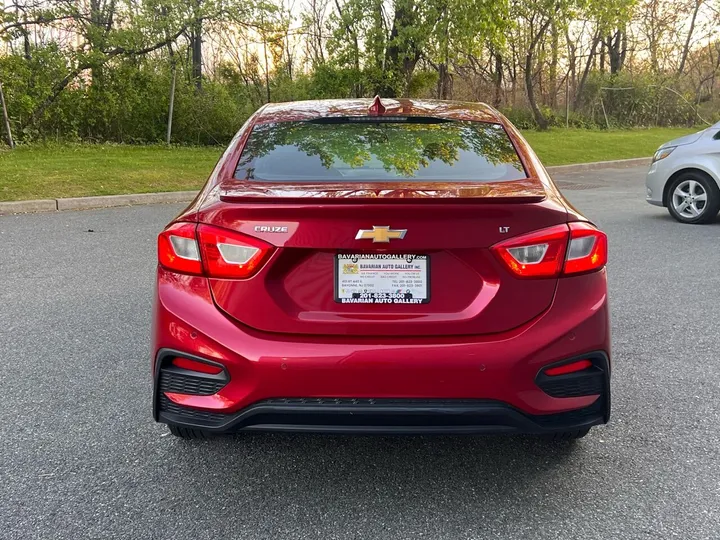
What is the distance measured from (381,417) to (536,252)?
2.62ft

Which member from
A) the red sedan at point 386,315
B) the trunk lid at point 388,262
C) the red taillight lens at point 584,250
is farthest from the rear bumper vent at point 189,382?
the red taillight lens at point 584,250

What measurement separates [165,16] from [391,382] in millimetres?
16127

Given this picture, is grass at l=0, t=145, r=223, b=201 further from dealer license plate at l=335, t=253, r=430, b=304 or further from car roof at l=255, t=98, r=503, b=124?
dealer license plate at l=335, t=253, r=430, b=304

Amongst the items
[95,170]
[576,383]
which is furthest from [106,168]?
[576,383]

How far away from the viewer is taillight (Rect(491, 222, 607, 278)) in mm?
2314

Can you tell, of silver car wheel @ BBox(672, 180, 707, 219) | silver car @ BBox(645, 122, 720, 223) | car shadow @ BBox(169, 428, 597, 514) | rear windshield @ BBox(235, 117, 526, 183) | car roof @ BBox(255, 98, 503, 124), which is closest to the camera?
car shadow @ BBox(169, 428, 597, 514)

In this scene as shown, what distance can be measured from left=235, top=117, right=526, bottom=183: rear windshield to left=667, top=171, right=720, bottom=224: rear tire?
262 inches

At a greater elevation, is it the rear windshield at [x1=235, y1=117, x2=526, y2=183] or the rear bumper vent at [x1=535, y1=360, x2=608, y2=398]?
the rear windshield at [x1=235, y1=117, x2=526, y2=183]

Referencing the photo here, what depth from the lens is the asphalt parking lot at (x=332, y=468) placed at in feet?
7.91

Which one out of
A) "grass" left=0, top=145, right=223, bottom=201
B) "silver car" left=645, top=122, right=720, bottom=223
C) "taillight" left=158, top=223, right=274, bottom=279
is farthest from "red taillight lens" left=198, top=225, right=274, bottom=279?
"grass" left=0, top=145, right=223, bottom=201

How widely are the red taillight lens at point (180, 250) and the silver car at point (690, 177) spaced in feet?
26.7

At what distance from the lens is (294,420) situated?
2332 mm

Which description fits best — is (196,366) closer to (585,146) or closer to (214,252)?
(214,252)

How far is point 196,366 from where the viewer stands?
2395 mm
